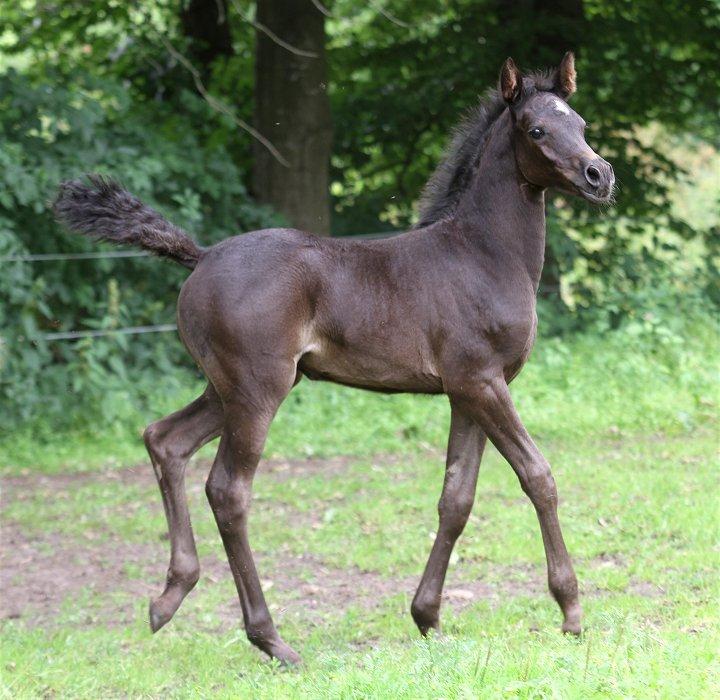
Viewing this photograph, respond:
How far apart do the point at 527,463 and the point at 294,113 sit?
294 inches

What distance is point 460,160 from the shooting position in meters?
5.39

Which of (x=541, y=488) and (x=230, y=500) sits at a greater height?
(x=541, y=488)

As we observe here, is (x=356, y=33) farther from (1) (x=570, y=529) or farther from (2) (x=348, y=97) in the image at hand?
(1) (x=570, y=529)

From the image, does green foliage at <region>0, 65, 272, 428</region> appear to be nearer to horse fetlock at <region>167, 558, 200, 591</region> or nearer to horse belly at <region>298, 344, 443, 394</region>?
horse fetlock at <region>167, 558, 200, 591</region>

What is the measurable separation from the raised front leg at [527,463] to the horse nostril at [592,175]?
95 cm

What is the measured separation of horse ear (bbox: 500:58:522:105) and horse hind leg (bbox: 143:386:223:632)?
197cm

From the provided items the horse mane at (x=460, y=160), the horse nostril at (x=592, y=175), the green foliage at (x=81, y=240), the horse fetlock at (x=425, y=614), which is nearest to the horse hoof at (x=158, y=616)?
the horse fetlock at (x=425, y=614)

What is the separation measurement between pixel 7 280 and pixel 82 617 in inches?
163

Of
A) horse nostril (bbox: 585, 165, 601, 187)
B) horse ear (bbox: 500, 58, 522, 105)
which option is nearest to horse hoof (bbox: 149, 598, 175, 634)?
horse nostril (bbox: 585, 165, 601, 187)

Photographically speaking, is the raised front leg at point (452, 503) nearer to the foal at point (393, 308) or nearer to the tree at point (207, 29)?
the foal at point (393, 308)

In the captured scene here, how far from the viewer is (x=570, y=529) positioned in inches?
281

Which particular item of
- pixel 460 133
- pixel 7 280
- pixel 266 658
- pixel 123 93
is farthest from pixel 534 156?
pixel 123 93

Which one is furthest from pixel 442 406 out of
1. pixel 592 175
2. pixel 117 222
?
pixel 592 175

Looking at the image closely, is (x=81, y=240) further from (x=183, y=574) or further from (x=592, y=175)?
(x=592, y=175)
